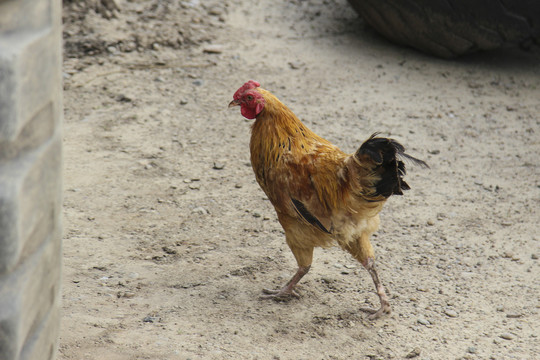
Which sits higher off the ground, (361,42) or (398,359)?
(361,42)

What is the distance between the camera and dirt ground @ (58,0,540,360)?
362 centimetres

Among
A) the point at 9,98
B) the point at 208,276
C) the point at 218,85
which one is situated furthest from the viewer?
the point at 218,85

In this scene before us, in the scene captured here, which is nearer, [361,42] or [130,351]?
[130,351]

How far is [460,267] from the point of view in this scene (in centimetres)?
433

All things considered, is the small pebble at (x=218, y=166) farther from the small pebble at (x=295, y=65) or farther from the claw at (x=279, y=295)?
the small pebble at (x=295, y=65)

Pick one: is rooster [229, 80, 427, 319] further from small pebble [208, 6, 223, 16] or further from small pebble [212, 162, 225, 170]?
small pebble [208, 6, 223, 16]

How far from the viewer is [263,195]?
16.9ft

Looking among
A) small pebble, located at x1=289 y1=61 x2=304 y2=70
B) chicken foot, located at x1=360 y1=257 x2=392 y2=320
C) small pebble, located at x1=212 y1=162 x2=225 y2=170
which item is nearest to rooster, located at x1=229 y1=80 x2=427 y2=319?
chicken foot, located at x1=360 y1=257 x2=392 y2=320

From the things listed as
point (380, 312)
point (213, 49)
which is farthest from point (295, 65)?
point (380, 312)

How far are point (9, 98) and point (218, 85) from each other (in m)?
5.48

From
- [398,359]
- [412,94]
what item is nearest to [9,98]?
[398,359]

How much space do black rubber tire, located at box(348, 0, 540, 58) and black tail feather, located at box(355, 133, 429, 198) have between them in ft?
13.8

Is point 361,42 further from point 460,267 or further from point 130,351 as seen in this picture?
point 130,351

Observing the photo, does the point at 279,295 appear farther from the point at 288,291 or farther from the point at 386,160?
the point at 386,160
